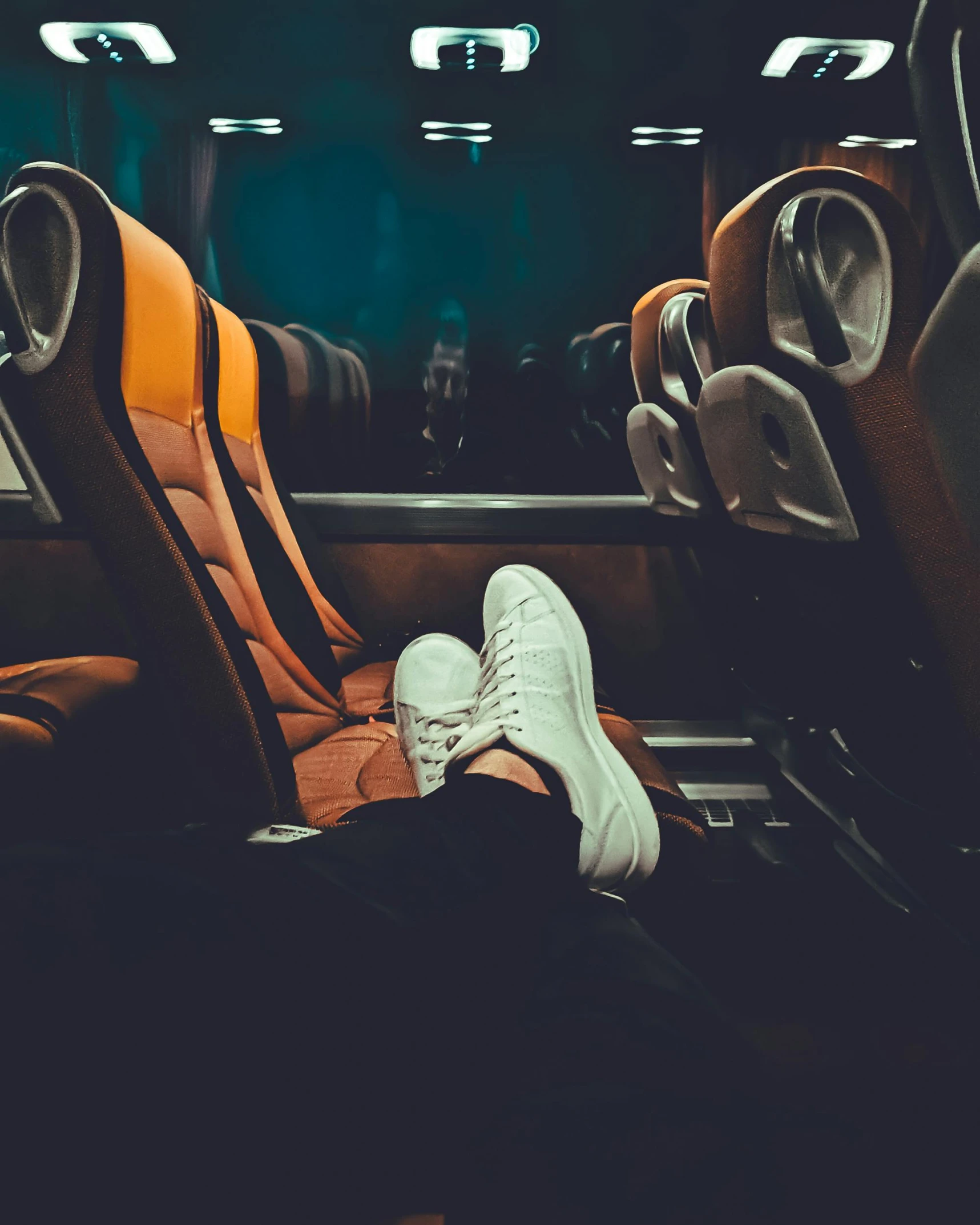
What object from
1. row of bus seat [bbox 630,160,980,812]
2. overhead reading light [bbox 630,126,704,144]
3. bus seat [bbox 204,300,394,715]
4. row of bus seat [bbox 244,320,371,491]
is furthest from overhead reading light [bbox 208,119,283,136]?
row of bus seat [bbox 630,160,980,812]

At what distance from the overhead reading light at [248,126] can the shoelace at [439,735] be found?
49.4 inches

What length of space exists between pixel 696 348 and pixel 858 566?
16.7 inches

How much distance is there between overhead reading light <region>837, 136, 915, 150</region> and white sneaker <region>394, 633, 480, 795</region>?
133 cm

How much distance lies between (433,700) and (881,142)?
149 cm

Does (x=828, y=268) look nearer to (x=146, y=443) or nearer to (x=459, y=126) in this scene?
(x=146, y=443)

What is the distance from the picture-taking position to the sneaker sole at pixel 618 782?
573mm

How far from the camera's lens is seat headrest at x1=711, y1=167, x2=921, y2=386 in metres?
0.53

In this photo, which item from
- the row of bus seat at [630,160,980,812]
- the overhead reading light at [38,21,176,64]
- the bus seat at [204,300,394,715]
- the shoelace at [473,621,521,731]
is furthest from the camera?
the overhead reading light at [38,21,176,64]

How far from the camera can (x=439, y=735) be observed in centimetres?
78

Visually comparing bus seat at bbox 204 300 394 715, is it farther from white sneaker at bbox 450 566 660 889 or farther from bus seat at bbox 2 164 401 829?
white sneaker at bbox 450 566 660 889

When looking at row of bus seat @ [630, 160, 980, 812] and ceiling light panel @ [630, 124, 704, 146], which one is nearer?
row of bus seat @ [630, 160, 980, 812]

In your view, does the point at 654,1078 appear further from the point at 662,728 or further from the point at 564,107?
the point at 564,107

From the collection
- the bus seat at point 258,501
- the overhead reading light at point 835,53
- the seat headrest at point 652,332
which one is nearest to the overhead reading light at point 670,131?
the overhead reading light at point 835,53

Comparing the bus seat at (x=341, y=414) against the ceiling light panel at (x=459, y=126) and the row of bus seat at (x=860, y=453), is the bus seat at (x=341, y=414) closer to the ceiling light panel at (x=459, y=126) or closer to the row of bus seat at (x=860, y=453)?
the ceiling light panel at (x=459, y=126)
